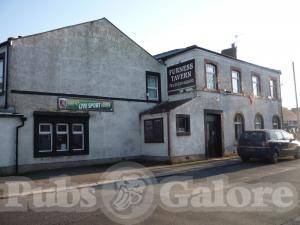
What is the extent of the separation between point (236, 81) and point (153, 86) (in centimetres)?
685

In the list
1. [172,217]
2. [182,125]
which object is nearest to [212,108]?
[182,125]

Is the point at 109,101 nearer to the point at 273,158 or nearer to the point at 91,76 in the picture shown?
the point at 91,76

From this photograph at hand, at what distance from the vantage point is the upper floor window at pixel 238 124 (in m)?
25.2

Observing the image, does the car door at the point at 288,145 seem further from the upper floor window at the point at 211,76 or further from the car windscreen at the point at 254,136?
the upper floor window at the point at 211,76

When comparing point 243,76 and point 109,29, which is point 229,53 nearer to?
point 243,76

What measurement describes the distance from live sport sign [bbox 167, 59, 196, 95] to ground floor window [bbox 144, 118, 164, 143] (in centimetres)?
342

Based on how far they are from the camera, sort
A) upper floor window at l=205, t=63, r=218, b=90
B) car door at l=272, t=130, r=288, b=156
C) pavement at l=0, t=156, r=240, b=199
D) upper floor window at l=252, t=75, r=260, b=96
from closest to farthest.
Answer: pavement at l=0, t=156, r=240, b=199
car door at l=272, t=130, r=288, b=156
upper floor window at l=205, t=63, r=218, b=90
upper floor window at l=252, t=75, r=260, b=96

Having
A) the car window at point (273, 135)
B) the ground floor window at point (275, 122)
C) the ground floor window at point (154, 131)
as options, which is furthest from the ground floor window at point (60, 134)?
the ground floor window at point (275, 122)

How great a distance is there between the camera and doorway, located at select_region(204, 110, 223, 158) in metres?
22.6

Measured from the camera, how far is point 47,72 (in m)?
18.2

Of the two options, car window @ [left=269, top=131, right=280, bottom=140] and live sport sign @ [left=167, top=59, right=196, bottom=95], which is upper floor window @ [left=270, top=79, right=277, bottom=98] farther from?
car window @ [left=269, top=131, right=280, bottom=140]

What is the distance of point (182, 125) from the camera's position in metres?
20.8

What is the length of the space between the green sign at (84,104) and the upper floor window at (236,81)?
1018 cm

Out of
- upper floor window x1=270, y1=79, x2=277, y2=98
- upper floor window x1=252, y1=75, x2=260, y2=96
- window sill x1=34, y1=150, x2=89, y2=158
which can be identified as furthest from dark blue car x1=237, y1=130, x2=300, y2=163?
upper floor window x1=270, y1=79, x2=277, y2=98
